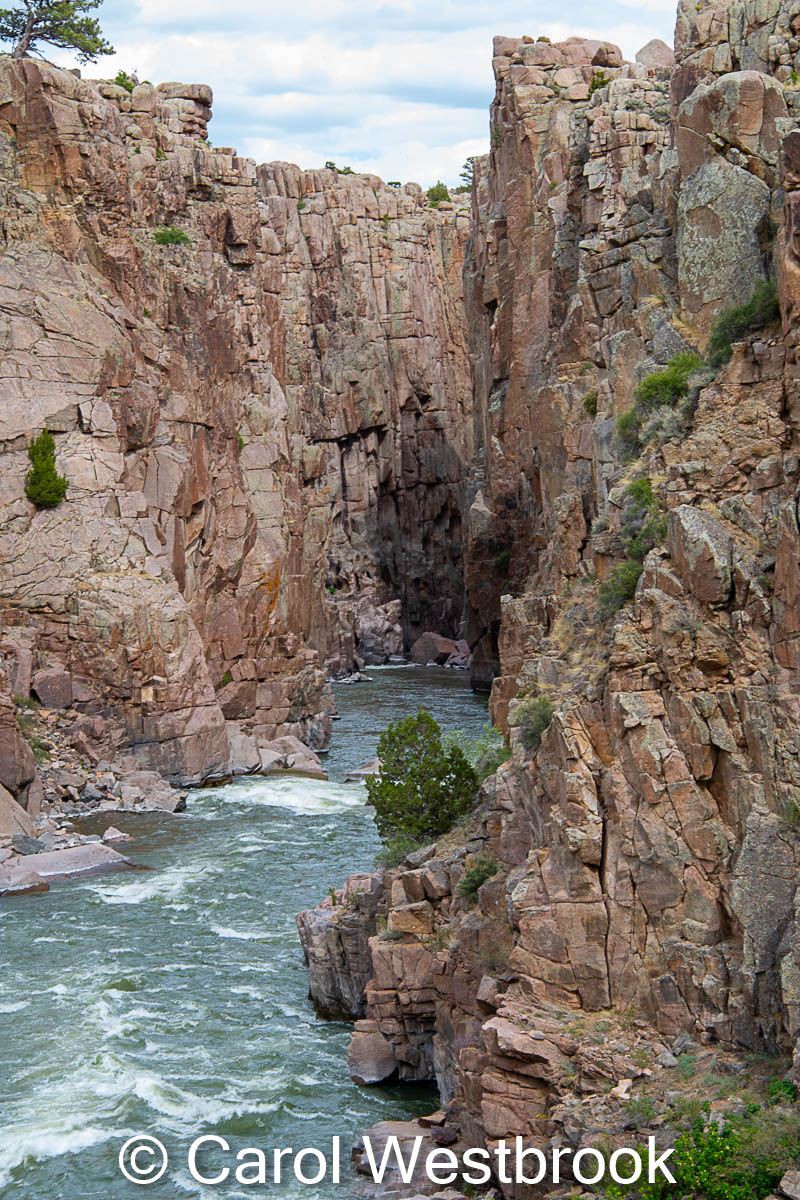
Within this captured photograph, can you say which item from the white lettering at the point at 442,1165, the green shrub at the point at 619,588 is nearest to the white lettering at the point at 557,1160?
the white lettering at the point at 442,1165

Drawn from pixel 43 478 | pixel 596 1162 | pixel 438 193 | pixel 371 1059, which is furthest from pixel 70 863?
pixel 438 193

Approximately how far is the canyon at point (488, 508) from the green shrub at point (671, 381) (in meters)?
0.36

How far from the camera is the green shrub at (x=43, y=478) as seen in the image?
52844 mm

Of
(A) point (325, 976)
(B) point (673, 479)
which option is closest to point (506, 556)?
(A) point (325, 976)

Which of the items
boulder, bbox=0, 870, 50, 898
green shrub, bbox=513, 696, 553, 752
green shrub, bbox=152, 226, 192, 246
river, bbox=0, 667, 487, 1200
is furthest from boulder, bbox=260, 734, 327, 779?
green shrub, bbox=513, 696, 553, 752

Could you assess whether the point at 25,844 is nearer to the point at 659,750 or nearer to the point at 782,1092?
the point at 659,750

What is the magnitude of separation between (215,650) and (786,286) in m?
44.0

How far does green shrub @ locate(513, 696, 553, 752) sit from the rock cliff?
0.05 meters

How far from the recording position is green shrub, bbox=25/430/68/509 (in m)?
52.8

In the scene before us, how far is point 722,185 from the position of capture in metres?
24.1

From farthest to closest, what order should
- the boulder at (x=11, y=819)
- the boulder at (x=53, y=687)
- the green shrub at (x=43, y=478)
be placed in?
the green shrub at (x=43, y=478), the boulder at (x=53, y=687), the boulder at (x=11, y=819)

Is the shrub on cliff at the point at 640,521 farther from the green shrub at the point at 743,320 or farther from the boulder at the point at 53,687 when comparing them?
the boulder at the point at 53,687

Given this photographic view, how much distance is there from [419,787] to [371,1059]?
7361 millimetres

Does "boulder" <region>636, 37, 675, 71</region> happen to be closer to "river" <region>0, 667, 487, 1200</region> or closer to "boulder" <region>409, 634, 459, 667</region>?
"river" <region>0, 667, 487, 1200</region>
